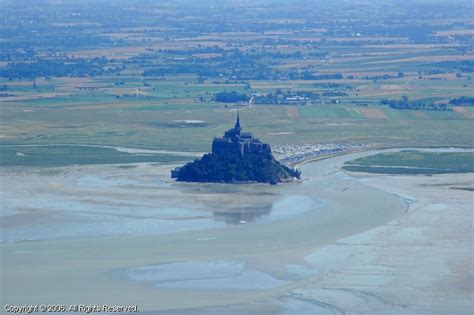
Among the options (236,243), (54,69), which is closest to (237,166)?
(236,243)

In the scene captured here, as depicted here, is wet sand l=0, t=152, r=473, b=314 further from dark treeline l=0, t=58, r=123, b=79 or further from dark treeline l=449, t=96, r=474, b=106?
dark treeline l=0, t=58, r=123, b=79

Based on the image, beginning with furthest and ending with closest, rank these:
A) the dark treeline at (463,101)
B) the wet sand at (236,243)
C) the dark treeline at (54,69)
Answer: the dark treeline at (54,69) < the dark treeline at (463,101) < the wet sand at (236,243)

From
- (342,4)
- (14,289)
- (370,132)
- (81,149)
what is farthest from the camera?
(342,4)

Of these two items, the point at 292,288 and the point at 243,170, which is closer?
the point at 292,288

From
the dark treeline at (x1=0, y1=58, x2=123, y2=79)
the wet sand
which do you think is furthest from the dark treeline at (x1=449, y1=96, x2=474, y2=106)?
the dark treeline at (x1=0, y1=58, x2=123, y2=79)

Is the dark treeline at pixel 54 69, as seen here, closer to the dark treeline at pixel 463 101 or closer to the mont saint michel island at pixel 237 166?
the dark treeline at pixel 463 101

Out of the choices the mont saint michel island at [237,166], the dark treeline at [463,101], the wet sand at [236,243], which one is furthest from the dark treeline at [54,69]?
the mont saint michel island at [237,166]

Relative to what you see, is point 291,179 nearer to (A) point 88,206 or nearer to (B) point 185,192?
(B) point 185,192

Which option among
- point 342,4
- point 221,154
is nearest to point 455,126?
point 221,154
